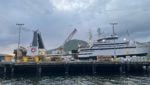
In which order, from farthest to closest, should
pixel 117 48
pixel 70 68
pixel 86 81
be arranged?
1. pixel 117 48
2. pixel 70 68
3. pixel 86 81

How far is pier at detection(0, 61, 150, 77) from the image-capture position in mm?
113250

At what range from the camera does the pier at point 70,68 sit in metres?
113

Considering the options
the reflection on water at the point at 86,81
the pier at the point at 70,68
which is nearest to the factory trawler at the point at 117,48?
the pier at the point at 70,68

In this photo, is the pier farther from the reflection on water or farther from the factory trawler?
the factory trawler

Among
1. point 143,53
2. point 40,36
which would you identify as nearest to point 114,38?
point 143,53

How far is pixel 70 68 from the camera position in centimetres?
12244

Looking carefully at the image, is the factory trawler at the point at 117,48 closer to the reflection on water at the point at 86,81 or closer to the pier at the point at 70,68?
the pier at the point at 70,68

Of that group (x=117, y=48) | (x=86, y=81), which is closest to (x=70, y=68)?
(x=86, y=81)

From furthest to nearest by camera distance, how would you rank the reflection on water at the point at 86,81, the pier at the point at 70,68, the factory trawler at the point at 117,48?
the factory trawler at the point at 117,48 → the pier at the point at 70,68 → the reflection on water at the point at 86,81

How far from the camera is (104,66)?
118500 millimetres

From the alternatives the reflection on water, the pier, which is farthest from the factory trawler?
the reflection on water

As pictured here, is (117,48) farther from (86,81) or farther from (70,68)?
(86,81)

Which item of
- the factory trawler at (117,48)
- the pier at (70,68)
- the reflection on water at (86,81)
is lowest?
the reflection on water at (86,81)

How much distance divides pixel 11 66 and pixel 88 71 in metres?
28.6
